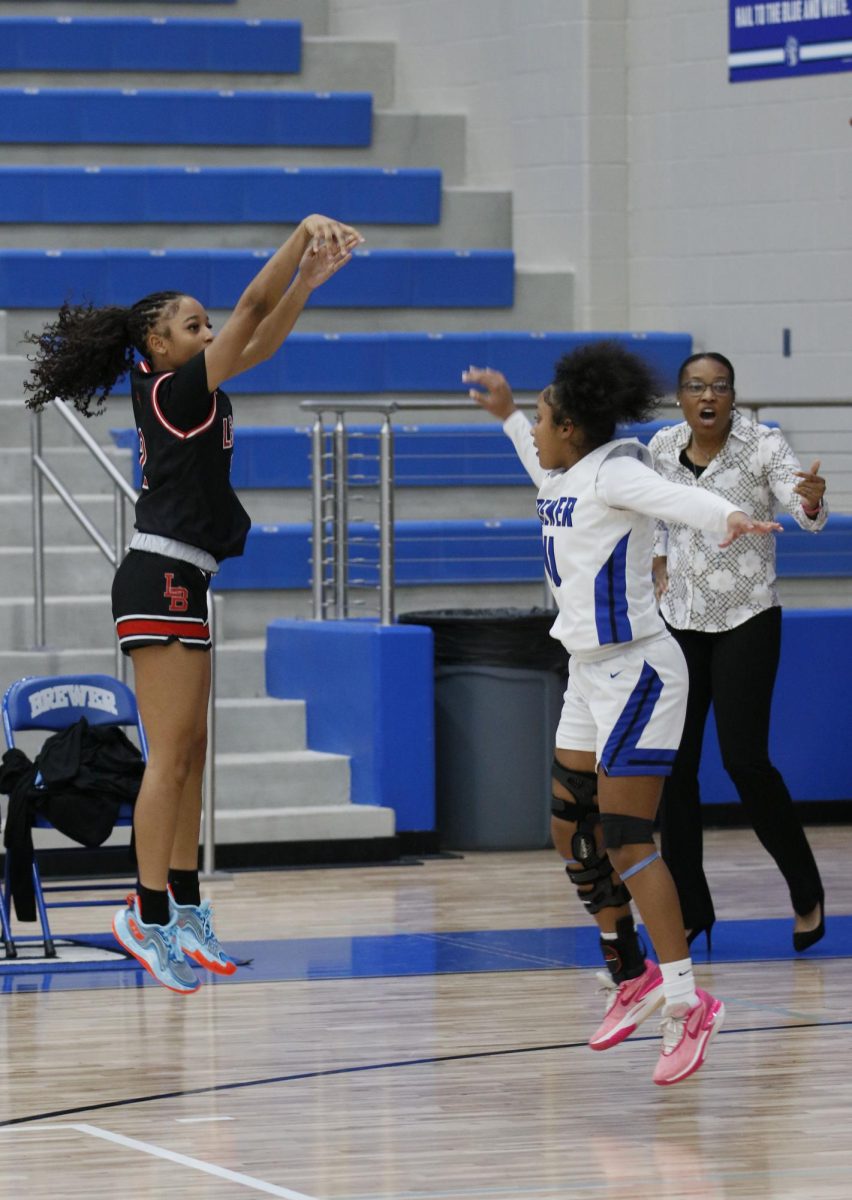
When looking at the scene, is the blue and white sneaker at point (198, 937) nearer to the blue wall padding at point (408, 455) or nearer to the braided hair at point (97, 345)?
the braided hair at point (97, 345)

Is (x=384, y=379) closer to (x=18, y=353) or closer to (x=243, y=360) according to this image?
(x=18, y=353)

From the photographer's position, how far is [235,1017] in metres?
5.91

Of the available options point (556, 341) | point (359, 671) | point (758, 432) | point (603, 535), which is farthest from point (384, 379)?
point (603, 535)

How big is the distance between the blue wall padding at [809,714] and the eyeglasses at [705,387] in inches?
120

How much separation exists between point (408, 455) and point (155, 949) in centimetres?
454

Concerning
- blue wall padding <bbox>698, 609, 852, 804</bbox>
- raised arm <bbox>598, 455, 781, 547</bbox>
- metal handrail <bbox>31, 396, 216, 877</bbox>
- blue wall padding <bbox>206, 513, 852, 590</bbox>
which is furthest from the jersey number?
blue wall padding <bbox>206, 513, 852, 590</bbox>

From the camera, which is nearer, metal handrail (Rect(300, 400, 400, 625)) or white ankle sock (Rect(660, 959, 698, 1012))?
white ankle sock (Rect(660, 959, 698, 1012))

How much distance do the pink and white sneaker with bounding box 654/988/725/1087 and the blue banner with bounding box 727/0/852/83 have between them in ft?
23.6

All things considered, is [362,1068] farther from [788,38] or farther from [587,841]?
[788,38]

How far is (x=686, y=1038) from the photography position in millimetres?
4895

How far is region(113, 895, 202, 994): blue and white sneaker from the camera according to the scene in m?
5.87

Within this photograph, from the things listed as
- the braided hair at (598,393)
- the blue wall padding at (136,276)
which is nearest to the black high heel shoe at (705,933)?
the braided hair at (598,393)

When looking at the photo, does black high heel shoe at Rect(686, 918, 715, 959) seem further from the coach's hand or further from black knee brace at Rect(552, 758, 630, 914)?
the coach's hand

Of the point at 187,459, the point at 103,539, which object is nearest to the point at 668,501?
the point at 187,459
